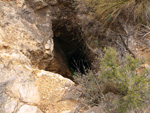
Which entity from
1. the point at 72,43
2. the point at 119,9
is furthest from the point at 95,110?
the point at 72,43

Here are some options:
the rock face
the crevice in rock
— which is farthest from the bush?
the crevice in rock

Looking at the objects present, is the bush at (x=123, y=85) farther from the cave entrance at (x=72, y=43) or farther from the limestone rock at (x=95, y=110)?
the cave entrance at (x=72, y=43)

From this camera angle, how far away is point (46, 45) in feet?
9.45

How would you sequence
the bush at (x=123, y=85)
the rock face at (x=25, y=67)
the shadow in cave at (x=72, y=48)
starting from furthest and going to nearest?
the shadow in cave at (x=72, y=48) < the rock face at (x=25, y=67) < the bush at (x=123, y=85)

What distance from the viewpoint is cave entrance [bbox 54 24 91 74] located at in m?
4.23

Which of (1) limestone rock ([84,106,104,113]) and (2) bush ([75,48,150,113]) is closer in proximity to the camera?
(2) bush ([75,48,150,113])

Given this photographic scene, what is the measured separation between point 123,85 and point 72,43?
3.23 m

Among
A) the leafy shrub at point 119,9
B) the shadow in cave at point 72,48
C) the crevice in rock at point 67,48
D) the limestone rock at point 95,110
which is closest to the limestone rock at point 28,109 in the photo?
the limestone rock at point 95,110

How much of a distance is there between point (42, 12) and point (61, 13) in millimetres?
666

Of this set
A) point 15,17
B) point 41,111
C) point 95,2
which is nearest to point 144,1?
point 95,2

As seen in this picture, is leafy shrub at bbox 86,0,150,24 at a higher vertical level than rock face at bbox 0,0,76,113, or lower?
higher

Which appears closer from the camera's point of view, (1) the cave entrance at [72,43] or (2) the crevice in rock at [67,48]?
(2) the crevice in rock at [67,48]

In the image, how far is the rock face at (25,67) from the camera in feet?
5.77

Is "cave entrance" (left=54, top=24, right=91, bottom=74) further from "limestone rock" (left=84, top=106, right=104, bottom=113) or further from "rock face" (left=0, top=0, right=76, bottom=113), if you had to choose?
"limestone rock" (left=84, top=106, right=104, bottom=113)
